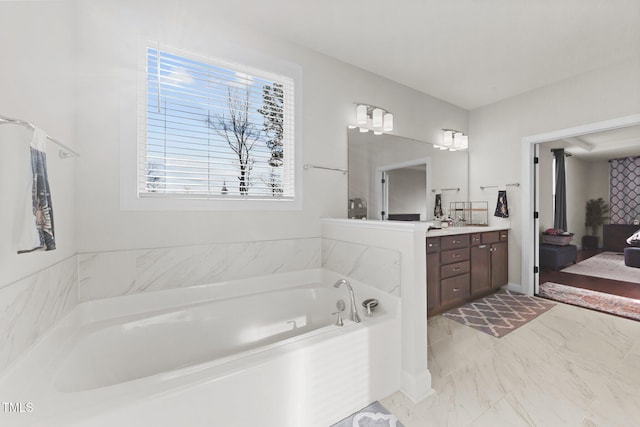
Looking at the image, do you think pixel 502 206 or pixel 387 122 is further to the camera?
pixel 502 206

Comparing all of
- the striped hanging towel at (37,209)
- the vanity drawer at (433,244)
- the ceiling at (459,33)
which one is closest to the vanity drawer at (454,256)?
the vanity drawer at (433,244)

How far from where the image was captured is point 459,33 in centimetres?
222

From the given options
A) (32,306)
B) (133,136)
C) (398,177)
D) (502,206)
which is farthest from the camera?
(502,206)

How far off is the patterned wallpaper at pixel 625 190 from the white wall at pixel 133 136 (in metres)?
7.90

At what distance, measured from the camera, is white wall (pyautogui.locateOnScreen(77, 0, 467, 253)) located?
164cm

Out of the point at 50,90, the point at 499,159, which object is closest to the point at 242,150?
the point at 50,90

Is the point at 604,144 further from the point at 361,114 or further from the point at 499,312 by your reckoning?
the point at 361,114

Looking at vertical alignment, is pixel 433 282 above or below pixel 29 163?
Answer: below

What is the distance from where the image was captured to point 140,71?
178 cm

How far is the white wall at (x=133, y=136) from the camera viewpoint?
1.64m

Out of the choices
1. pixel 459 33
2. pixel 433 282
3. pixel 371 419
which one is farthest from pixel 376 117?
pixel 371 419

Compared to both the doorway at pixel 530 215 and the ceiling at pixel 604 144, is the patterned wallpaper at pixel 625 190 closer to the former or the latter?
the ceiling at pixel 604 144

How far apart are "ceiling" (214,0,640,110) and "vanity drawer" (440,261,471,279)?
2086 millimetres

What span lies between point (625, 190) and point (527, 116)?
5.69 meters
